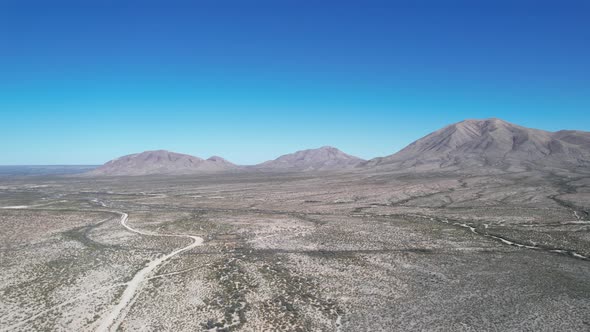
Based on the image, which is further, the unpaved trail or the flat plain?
the flat plain

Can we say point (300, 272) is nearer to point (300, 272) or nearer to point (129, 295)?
point (300, 272)

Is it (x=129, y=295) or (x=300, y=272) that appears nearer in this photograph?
(x=129, y=295)

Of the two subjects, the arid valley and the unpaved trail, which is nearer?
the unpaved trail

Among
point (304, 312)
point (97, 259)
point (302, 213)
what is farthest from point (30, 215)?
point (304, 312)

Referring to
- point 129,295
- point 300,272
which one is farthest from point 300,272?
point 129,295

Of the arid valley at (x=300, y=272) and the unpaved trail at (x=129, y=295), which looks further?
the arid valley at (x=300, y=272)

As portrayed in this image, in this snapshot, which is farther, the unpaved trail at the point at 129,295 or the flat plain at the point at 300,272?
the flat plain at the point at 300,272

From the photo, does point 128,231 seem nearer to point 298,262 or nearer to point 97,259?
point 97,259

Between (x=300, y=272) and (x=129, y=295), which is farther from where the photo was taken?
(x=300, y=272)
